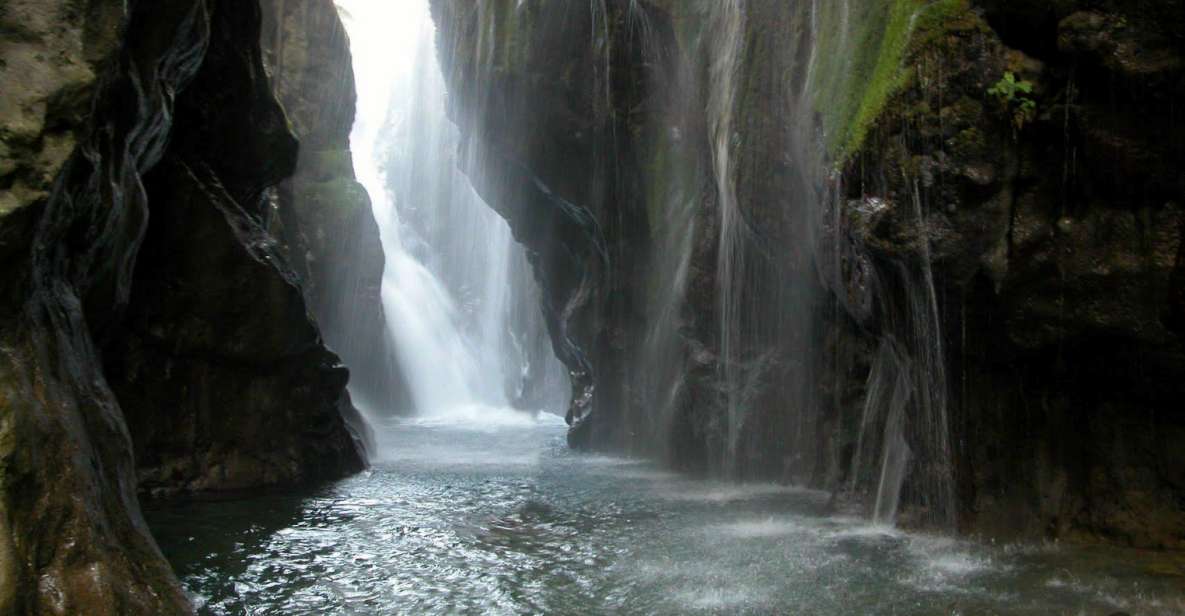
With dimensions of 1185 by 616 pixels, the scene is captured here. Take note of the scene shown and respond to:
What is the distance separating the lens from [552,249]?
25953mm

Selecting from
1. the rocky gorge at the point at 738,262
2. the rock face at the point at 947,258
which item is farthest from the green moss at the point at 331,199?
the rock face at the point at 947,258

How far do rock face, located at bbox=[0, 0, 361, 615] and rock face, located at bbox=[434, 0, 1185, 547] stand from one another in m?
7.23

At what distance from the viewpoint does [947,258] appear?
8992 mm

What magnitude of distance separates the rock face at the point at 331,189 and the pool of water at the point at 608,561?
2240 centimetres

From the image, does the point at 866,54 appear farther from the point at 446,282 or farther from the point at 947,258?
the point at 446,282

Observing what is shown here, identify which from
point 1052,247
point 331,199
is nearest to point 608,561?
point 1052,247

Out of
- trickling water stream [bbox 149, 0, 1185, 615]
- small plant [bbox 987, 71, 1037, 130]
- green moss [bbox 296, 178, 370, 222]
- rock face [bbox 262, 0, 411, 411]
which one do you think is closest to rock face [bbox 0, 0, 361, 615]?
trickling water stream [bbox 149, 0, 1185, 615]

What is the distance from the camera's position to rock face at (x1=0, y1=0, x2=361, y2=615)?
17.7ft

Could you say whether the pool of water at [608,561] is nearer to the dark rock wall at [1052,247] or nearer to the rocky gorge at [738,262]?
the dark rock wall at [1052,247]

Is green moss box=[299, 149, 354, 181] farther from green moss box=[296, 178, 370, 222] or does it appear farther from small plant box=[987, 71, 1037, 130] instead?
small plant box=[987, 71, 1037, 130]

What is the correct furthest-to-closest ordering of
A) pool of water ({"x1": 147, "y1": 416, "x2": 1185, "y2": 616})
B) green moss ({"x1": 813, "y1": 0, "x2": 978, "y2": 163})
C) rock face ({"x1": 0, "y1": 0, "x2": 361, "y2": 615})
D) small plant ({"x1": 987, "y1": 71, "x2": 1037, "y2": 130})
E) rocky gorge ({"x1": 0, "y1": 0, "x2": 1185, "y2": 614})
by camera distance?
green moss ({"x1": 813, "y1": 0, "x2": 978, "y2": 163})
small plant ({"x1": 987, "y1": 71, "x2": 1037, "y2": 130})
pool of water ({"x1": 147, "y1": 416, "x2": 1185, "y2": 616})
rocky gorge ({"x1": 0, "y1": 0, "x2": 1185, "y2": 614})
rock face ({"x1": 0, "y1": 0, "x2": 361, "y2": 615})

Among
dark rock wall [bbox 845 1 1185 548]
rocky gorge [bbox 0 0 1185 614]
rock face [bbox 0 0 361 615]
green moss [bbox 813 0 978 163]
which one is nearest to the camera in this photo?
rock face [bbox 0 0 361 615]

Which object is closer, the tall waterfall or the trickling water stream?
the trickling water stream

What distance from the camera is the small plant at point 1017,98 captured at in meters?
8.70
